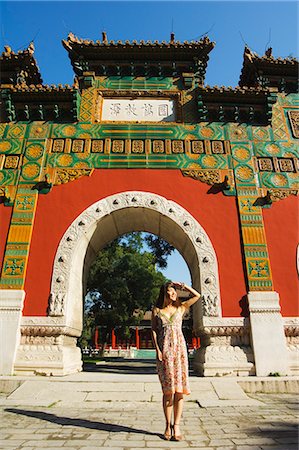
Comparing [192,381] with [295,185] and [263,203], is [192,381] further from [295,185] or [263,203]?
[295,185]

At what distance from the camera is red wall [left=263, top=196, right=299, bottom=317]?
262 inches

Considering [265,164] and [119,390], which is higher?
[265,164]

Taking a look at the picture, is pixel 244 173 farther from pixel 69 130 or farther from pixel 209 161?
pixel 69 130

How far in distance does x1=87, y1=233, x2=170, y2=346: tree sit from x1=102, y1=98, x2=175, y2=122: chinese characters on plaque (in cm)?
1160

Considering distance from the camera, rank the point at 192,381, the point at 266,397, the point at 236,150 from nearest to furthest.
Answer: the point at 266,397, the point at 192,381, the point at 236,150

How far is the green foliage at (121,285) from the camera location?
18.9m

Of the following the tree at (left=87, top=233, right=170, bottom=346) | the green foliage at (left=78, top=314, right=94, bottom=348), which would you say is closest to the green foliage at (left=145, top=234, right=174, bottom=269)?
the tree at (left=87, top=233, right=170, bottom=346)

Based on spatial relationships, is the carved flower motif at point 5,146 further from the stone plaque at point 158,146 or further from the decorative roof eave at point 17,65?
the stone plaque at point 158,146

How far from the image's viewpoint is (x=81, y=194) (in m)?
7.61

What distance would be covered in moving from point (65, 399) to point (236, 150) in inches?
270

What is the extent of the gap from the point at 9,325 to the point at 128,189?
A: 13.2 feet

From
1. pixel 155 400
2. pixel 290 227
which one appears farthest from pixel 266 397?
pixel 290 227

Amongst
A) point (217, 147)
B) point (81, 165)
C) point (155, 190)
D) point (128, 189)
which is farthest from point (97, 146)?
point (217, 147)

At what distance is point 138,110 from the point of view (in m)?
8.82
